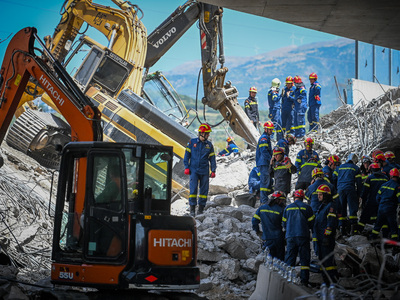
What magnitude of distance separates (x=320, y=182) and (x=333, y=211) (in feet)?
5.05

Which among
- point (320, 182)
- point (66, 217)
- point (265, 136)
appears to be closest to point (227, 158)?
point (265, 136)

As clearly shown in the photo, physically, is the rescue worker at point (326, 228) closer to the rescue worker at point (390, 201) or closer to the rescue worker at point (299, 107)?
the rescue worker at point (390, 201)

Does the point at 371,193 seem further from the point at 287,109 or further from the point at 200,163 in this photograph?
the point at 287,109

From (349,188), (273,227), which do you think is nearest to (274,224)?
(273,227)

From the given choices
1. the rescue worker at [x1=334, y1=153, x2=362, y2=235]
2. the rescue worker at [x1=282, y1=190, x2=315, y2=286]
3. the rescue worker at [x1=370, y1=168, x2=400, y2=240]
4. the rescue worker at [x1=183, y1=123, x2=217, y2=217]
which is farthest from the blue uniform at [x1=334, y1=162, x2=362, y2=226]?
the rescue worker at [x1=282, y1=190, x2=315, y2=286]

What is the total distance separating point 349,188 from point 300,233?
3146mm

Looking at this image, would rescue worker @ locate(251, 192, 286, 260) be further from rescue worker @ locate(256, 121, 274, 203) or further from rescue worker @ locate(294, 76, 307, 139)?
rescue worker @ locate(294, 76, 307, 139)

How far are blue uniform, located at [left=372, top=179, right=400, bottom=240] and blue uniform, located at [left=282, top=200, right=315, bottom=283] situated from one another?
219 centimetres

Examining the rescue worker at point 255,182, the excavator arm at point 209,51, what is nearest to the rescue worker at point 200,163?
the rescue worker at point 255,182

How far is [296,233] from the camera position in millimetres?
9727

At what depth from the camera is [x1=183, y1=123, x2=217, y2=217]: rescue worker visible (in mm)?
12914

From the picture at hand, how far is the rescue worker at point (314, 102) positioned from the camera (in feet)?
59.8

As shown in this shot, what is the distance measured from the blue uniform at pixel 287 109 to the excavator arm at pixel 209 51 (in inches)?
38.2

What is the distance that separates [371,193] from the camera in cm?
1227
